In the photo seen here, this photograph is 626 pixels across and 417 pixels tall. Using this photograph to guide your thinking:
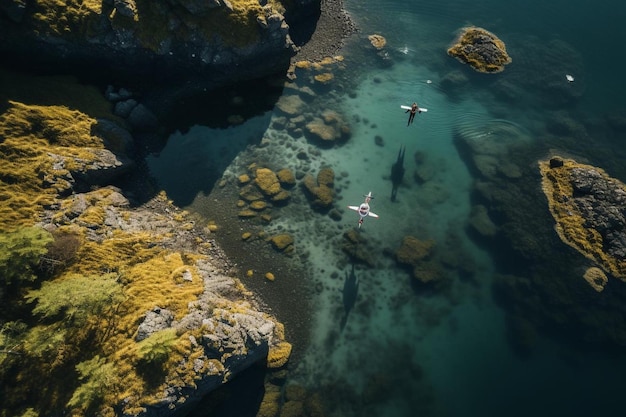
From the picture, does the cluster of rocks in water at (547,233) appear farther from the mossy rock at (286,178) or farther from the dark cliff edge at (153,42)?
the dark cliff edge at (153,42)

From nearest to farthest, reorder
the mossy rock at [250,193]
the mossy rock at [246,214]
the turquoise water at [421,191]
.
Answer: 1. the turquoise water at [421,191]
2. the mossy rock at [246,214]
3. the mossy rock at [250,193]

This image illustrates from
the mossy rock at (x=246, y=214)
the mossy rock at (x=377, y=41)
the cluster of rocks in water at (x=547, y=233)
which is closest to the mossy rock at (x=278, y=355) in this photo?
the mossy rock at (x=246, y=214)

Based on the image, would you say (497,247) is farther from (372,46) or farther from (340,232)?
(372,46)

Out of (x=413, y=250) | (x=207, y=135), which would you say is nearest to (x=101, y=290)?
(x=207, y=135)

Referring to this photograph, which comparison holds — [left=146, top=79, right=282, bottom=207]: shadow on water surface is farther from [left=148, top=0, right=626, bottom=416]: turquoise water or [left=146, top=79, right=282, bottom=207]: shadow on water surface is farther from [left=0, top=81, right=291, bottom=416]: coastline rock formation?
[left=0, top=81, right=291, bottom=416]: coastline rock formation

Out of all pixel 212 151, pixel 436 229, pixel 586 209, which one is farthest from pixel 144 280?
pixel 586 209

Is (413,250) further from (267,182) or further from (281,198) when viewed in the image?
(267,182)
